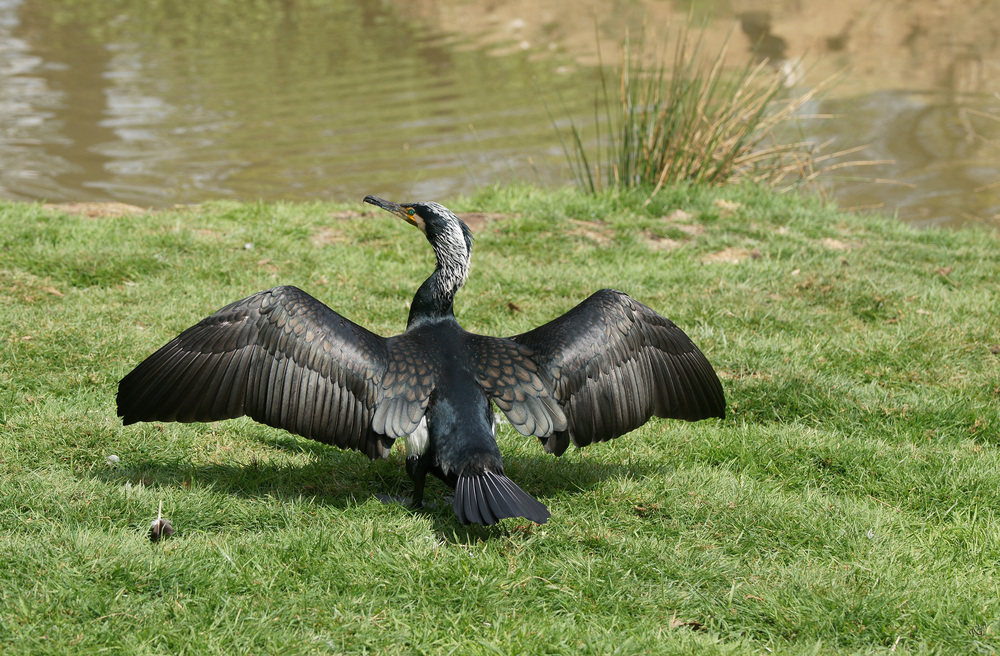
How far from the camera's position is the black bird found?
3846 mm

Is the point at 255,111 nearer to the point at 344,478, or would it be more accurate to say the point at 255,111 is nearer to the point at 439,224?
the point at 439,224

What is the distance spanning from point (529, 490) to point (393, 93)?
Result: 13968 mm

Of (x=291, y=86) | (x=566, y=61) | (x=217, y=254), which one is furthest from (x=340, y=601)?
(x=566, y=61)

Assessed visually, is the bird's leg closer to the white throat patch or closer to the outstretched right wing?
the white throat patch

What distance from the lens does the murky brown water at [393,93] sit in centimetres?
1280

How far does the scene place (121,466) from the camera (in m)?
4.26

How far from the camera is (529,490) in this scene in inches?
172

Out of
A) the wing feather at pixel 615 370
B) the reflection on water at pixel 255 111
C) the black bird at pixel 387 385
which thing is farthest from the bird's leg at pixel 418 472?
the reflection on water at pixel 255 111

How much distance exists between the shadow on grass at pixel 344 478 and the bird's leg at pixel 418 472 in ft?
0.24

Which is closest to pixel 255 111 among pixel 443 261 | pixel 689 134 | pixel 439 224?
pixel 689 134

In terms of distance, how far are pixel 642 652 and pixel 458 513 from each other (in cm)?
86

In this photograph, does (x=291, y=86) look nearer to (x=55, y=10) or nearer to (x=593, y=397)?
(x=55, y=10)

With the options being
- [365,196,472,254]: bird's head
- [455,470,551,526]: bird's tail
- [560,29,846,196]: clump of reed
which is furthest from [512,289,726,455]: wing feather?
[560,29,846,196]: clump of reed

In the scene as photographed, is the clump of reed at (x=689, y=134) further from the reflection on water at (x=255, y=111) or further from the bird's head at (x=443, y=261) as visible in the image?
the bird's head at (x=443, y=261)
